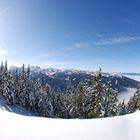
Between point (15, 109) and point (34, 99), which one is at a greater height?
point (34, 99)

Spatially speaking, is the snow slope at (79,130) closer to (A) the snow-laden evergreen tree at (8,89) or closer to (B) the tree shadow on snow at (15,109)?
(A) the snow-laden evergreen tree at (8,89)

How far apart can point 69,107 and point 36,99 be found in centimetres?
1369

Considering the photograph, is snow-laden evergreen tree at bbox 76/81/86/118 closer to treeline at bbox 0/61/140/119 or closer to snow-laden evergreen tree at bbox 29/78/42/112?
treeline at bbox 0/61/140/119

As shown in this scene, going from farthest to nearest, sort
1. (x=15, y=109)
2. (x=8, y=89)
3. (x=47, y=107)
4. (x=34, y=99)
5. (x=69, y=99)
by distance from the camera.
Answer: (x=34, y=99) < (x=47, y=107) < (x=15, y=109) < (x=69, y=99) < (x=8, y=89)

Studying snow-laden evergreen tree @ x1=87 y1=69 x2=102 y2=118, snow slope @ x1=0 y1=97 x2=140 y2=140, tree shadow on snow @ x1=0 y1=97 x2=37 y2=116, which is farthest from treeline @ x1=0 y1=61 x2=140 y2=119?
snow slope @ x1=0 y1=97 x2=140 y2=140

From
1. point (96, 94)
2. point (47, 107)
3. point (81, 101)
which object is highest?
point (96, 94)

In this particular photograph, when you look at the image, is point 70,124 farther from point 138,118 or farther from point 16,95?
point 16,95

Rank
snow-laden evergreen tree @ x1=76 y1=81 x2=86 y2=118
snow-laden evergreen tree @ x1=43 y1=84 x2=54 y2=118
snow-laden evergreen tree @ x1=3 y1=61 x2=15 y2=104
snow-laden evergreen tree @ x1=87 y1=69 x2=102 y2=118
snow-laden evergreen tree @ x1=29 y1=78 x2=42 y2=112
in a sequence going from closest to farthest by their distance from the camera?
1. snow-laden evergreen tree @ x1=87 y1=69 x2=102 y2=118
2. snow-laden evergreen tree @ x1=76 y1=81 x2=86 y2=118
3. snow-laden evergreen tree @ x1=3 y1=61 x2=15 y2=104
4. snow-laden evergreen tree @ x1=43 y1=84 x2=54 y2=118
5. snow-laden evergreen tree @ x1=29 y1=78 x2=42 y2=112

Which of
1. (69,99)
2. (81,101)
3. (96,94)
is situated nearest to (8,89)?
(69,99)

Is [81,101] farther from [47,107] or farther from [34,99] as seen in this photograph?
[34,99]

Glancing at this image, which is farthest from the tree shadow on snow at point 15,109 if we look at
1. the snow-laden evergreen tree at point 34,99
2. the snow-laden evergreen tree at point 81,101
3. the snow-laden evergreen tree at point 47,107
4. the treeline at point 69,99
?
the snow-laden evergreen tree at point 81,101

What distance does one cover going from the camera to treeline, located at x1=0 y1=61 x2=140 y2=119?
44747 mm

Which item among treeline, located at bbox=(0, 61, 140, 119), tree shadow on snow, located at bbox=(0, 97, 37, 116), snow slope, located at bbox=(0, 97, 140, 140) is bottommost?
tree shadow on snow, located at bbox=(0, 97, 37, 116)

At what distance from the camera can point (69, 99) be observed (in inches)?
2598
